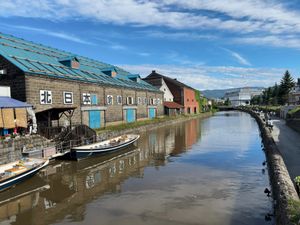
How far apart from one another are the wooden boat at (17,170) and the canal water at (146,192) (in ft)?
1.92

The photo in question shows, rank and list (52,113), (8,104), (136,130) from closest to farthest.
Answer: (8,104)
(52,113)
(136,130)

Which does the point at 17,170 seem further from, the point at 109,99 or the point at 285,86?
the point at 285,86

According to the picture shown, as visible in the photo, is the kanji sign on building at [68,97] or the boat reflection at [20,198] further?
the kanji sign on building at [68,97]

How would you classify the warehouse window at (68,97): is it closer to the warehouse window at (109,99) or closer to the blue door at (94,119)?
the blue door at (94,119)

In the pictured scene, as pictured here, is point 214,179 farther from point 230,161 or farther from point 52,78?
point 52,78

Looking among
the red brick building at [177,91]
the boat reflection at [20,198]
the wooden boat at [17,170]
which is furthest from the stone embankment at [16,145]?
the red brick building at [177,91]

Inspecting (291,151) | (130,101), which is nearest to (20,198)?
(291,151)

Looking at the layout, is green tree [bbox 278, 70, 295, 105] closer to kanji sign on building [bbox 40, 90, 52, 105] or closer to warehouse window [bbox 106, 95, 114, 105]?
warehouse window [bbox 106, 95, 114, 105]

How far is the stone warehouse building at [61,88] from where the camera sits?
82.0 feet

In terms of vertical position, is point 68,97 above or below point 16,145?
above

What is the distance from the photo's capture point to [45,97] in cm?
2667

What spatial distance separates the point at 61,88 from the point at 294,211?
81.9 ft

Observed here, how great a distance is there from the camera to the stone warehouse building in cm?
2500

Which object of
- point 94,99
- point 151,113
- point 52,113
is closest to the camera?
point 52,113
